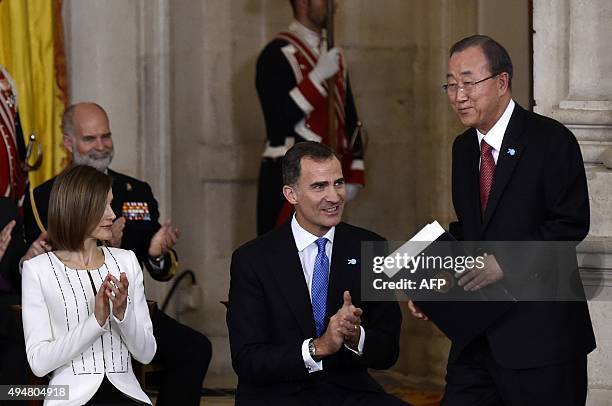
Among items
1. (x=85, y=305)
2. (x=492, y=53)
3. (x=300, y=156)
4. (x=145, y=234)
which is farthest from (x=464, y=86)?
(x=145, y=234)

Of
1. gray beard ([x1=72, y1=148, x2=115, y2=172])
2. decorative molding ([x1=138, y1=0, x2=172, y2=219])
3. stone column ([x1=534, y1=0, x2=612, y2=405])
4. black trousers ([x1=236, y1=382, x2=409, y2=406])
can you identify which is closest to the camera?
black trousers ([x1=236, y1=382, x2=409, y2=406])

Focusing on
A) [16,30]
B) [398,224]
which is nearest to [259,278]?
[16,30]

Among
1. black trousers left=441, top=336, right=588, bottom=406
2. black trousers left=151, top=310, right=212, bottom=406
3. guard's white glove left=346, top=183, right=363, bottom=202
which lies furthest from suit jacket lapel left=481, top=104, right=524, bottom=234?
guard's white glove left=346, top=183, right=363, bottom=202

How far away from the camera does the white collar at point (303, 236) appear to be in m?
4.75

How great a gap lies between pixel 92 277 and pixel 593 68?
2.41m

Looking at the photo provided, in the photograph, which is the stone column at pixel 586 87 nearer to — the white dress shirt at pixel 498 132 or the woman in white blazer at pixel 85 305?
the white dress shirt at pixel 498 132

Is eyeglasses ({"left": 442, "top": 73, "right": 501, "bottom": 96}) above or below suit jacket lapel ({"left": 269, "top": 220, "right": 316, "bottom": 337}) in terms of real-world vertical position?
above

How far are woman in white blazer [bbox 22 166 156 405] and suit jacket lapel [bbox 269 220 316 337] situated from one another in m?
0.50

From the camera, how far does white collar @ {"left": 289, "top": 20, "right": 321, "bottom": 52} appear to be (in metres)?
7.93

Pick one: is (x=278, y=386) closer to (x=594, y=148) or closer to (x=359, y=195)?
(x=594, y=148)

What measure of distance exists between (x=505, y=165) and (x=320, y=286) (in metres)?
0.73

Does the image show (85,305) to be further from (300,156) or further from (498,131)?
(498,131)

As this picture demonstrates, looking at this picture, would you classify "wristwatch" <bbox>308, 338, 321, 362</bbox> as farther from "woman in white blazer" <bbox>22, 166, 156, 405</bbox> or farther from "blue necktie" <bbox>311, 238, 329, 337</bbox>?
"woman in white blazer" <bbox>22, 166, 156, 405</bbox>

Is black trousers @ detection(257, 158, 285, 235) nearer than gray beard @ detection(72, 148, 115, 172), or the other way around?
gray beard @ detection(72, 148, 115, 172)
